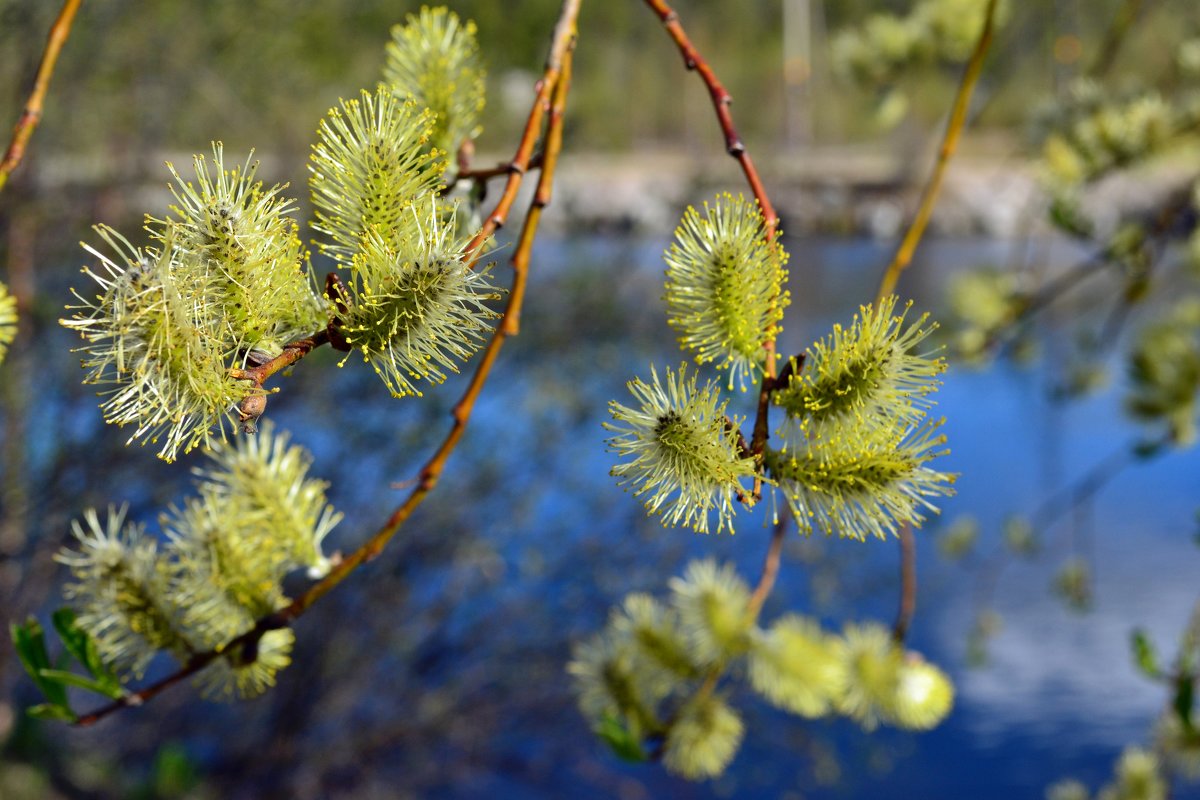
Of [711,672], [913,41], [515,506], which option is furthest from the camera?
[515,506]

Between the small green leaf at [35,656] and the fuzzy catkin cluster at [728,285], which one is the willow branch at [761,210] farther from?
the small green leaf at [35,656]

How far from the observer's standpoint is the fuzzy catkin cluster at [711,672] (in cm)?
90

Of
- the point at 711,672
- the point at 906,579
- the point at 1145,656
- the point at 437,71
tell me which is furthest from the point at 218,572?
the point at 1145,656

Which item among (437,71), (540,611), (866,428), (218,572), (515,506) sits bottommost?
(540,611)

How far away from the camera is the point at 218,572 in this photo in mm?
634

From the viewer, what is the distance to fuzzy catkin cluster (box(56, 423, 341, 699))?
2.10 feet

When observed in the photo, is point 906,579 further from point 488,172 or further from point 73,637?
point 73,637

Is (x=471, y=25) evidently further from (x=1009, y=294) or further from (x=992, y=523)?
(x=992, y=523)

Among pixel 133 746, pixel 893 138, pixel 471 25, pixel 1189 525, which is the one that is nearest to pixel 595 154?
pixel 133 746

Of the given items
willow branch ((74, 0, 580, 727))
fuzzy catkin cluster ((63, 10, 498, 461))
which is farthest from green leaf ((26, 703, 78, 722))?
fuzzy catkin cluster ((63, 10, 498, 461))

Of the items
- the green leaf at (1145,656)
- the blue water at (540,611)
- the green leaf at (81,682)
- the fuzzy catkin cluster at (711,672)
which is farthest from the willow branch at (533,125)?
the blue water at (540,611)

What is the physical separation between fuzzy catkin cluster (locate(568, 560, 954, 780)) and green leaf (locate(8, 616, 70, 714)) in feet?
1.20

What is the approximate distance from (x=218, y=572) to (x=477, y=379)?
21 centimetres

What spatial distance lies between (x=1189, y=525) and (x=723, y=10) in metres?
3.57
